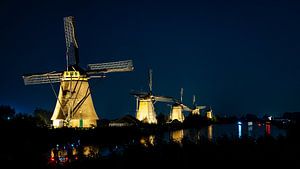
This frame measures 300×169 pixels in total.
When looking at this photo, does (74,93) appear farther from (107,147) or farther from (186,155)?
(186,155)

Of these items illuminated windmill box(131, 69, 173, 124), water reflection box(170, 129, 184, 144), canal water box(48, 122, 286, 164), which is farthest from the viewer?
illuminated windmill box(131, 69, 173, 124)

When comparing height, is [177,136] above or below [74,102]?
below

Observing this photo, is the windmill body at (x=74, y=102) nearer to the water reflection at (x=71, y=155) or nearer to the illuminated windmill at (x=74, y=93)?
the illuminated windmill at (x=74, y=93)

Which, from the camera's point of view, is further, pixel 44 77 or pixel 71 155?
pixel 44 77

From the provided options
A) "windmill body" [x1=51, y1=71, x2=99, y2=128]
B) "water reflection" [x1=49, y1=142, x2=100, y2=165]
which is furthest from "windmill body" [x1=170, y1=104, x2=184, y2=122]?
"water reflection" [x1=49, y1=142, x2=100, y2=165]

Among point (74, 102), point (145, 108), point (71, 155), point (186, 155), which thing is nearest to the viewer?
point (186, 155)

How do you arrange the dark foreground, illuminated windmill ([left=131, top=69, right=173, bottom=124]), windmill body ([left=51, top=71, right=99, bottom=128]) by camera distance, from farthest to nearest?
illuminated windmill ([left=131, top=69, right=173, bottom=124]) → windmill body ([left=51, top=71, right=99, bottom=128]) → the dark foreground

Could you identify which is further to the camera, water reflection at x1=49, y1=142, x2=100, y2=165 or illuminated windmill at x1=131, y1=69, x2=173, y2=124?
illuminated windmill at x1=131, y1=69, x2=173, y2=124

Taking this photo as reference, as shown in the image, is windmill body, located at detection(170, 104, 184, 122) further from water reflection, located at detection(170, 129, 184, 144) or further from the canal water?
the canal water

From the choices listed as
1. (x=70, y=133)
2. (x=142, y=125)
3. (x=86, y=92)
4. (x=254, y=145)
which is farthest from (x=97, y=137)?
(x=254, y=145)

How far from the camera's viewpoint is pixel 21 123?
3866cm

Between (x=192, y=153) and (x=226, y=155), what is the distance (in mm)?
1395

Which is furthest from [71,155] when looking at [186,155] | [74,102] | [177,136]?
[177,136]

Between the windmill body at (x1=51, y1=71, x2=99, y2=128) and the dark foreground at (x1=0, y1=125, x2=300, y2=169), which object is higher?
the windmill body at (x1=51, y1=71, x2=99, y2=128)
